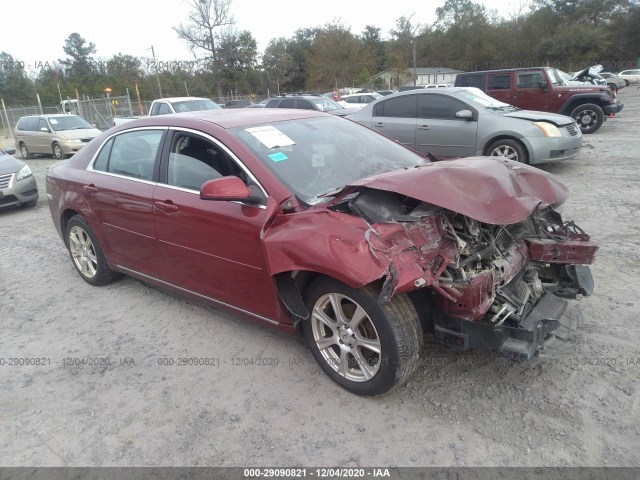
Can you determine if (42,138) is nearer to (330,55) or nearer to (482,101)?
(482,101)

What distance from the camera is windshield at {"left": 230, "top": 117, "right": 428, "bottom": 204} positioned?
10.2 feet

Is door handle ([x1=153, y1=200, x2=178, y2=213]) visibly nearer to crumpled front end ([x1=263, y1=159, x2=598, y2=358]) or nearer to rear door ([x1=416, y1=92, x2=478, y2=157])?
crumpled front end ([x1=263, y1=159, x2=598, y2=358])

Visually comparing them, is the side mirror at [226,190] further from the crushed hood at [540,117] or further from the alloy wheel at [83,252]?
the crushed hood at [540,117]

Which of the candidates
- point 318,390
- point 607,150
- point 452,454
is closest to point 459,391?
point 452,454

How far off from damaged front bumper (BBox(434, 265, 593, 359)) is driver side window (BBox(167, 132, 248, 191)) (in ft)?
5.20

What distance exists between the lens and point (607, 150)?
34.9ft

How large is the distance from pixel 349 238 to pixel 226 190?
87 cm

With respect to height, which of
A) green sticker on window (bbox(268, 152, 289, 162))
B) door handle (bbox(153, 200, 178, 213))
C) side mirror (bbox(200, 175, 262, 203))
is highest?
green sticker on window (bbox(268, 152, 289, 162))

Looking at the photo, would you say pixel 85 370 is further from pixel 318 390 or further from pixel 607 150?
pixel 607 150

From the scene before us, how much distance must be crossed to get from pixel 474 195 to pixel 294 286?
1.21 m

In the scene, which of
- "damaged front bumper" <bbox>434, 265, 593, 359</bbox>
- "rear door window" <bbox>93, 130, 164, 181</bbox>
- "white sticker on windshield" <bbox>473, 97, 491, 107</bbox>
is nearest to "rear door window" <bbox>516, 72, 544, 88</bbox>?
"white sticker on windshield" <bbox>473, 97, 491, 107</bbox>

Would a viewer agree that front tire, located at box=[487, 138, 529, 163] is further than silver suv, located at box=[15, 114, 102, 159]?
No

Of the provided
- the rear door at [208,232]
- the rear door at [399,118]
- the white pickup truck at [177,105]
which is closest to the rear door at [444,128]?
the rear door at [399,118]

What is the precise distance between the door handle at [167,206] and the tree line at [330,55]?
45872 millimetres
